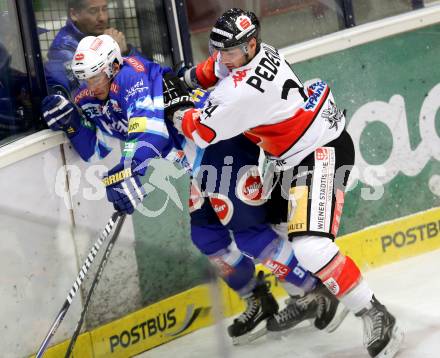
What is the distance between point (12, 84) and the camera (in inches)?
168

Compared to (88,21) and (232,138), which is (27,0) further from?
(232,138)

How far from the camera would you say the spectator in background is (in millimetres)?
4422

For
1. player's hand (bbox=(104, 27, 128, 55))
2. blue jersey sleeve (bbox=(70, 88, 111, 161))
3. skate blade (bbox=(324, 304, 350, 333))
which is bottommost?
skate blade (bbox=(324, 304, 350, 333))

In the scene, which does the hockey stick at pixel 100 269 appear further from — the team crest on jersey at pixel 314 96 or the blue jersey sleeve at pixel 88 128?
the team crest on jersey at pixel 314 96

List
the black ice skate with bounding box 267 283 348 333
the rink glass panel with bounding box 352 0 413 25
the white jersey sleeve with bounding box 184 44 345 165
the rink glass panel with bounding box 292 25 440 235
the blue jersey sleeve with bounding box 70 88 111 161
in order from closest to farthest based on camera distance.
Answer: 1. the white jersey sleeve with bounding box 184 44 345 165
2. the blue jersey sleeve with bounding box 70 88 111 161
3. the black ice skate with bounding box 267 283 348 333
4. the rink glass panel with bounding box 292 25 440 235
5. the rink glass panel with bounding box 352 0 413 25

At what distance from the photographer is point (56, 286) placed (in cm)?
430

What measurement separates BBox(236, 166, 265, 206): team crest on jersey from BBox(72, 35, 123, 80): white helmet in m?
0.71

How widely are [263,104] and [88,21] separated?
3.64 ft

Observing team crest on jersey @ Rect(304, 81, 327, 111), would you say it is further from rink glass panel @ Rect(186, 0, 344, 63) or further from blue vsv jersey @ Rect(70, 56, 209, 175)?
rink glass panel @ Rect(186, 0, 344, 63)

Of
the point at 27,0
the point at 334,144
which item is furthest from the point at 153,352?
the point at 27,0

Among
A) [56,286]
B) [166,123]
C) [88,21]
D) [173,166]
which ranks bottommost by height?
[56,286]

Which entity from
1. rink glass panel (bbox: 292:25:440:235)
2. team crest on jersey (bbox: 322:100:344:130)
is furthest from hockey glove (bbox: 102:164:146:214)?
rink glass panel (bbox: 292:25:440:235)

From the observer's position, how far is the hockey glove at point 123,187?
402 cm

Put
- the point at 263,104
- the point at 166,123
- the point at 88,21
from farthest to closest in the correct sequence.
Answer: the point at 88,21 < the point at 166,123 < the point at 263,104
